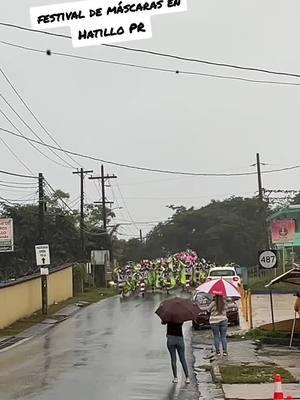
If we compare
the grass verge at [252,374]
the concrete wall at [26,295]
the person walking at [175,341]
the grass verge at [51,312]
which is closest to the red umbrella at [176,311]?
the person walking at [175,341]

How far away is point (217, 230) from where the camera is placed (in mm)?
98500

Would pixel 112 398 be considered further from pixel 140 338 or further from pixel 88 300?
pixel 88 300

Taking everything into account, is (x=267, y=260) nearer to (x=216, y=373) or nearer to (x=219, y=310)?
(x=219, y=310)

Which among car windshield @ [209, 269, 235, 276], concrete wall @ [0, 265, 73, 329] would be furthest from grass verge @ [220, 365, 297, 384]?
car windshield @ [209, 269, 235, 276]

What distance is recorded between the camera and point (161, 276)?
183ft

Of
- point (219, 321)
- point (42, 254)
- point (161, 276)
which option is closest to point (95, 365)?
point (219, 321)

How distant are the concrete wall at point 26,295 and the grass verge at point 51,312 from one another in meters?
0.32

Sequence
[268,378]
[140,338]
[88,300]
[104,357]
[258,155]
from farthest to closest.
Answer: [258,155] < [88,300] < [140,338] < [104,357] < [268,378]

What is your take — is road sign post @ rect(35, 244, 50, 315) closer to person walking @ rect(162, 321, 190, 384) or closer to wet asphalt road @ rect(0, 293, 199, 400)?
wet asphalt road @ rect(0, 293, 199, 400)

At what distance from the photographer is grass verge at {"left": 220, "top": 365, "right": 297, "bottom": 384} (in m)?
14.2

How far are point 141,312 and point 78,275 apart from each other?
21.8 m

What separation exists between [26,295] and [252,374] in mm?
22994

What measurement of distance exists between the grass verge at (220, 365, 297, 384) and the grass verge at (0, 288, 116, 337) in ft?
47.4

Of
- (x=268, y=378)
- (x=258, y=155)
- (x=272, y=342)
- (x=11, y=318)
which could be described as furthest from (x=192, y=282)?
(x=268, y=378)
